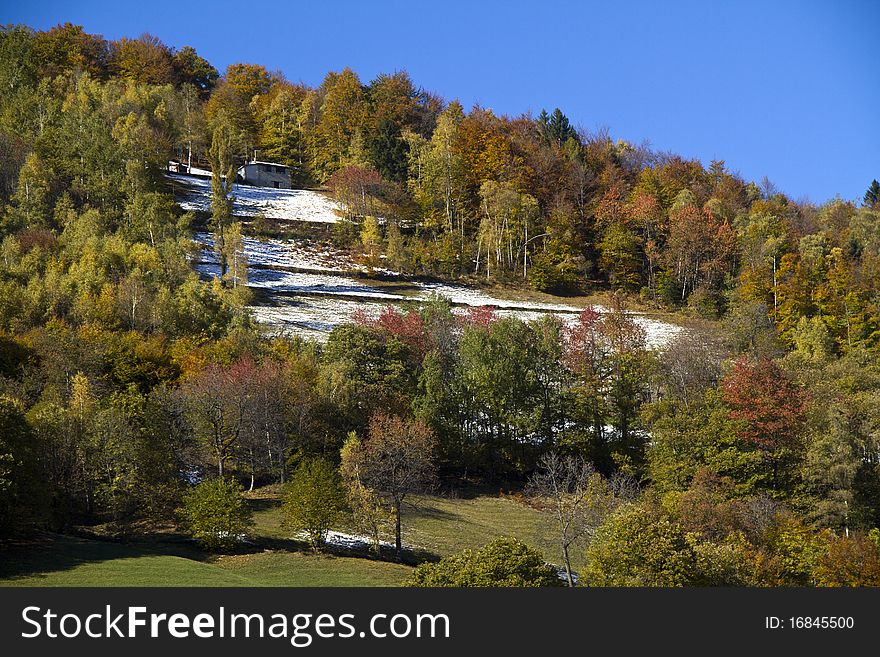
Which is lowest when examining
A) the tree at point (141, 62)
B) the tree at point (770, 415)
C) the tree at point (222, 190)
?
the tree at point (770, 415)

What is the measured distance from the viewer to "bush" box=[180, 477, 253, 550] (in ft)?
148

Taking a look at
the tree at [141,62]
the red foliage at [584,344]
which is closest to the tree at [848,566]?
the red foliage at [584,344]

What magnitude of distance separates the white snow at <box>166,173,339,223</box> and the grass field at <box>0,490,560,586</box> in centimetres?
6535

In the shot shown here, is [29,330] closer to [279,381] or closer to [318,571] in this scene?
[279,381]

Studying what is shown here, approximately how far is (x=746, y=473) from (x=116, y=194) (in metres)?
67.1

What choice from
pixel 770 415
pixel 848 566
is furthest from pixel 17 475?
pixel 770 415

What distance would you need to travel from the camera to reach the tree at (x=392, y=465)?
4934 centimetres

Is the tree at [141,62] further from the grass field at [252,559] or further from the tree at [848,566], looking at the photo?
the tree at [848,566]

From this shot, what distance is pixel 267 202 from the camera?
123125 mm

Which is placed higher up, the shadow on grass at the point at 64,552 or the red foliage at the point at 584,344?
the red foliage at the point at 584,344

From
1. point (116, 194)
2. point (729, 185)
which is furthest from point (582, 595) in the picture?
point (729, 185)

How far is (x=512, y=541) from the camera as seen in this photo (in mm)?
34781

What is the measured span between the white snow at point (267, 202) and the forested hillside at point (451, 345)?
115 inches

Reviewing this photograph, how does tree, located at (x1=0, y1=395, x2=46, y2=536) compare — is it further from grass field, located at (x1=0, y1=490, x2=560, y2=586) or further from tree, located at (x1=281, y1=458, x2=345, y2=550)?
tree, located at (x1=281, y1=458, x2=345, y2=550)
